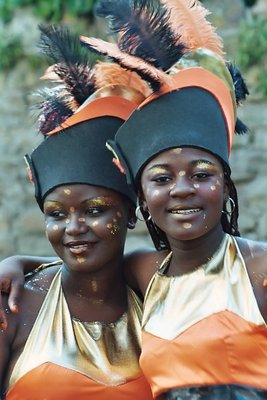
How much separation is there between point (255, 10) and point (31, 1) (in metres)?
1.68

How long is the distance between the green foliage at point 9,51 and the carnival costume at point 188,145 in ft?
11.3

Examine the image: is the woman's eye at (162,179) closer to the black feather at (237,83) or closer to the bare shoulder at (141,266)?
the bare shoulder at (141,266)

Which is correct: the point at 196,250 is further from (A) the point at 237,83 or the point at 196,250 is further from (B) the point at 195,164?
(A) the point at 237,83

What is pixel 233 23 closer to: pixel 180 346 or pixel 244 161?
pixel 244 161

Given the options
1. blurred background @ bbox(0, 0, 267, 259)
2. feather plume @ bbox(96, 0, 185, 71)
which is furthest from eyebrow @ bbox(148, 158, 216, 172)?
blurred background @ bbox(0, 0, 267, 259)

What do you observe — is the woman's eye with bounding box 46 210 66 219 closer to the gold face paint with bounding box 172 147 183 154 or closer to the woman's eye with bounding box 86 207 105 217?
the woman's eye with bounding box 86 207 105 217

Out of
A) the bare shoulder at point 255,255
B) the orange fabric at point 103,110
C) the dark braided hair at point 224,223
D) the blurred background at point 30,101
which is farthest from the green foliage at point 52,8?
the bare shoulder at point 255,255

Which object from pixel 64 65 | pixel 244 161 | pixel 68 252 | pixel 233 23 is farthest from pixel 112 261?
pixel 233 23

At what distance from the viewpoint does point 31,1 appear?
6.95m

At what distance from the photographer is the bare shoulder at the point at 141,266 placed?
12.4 ft

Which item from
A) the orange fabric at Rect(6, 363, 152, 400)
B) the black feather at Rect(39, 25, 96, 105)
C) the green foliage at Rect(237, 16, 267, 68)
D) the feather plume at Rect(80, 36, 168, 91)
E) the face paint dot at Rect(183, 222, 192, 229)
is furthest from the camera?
the green foliage at Rect(237, 16, 267, 68)

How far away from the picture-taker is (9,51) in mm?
7023

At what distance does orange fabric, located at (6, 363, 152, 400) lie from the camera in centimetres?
361

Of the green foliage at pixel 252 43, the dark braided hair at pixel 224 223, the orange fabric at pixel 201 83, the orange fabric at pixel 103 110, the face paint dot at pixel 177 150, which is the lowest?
the dark braided hair at pixel 224 223
